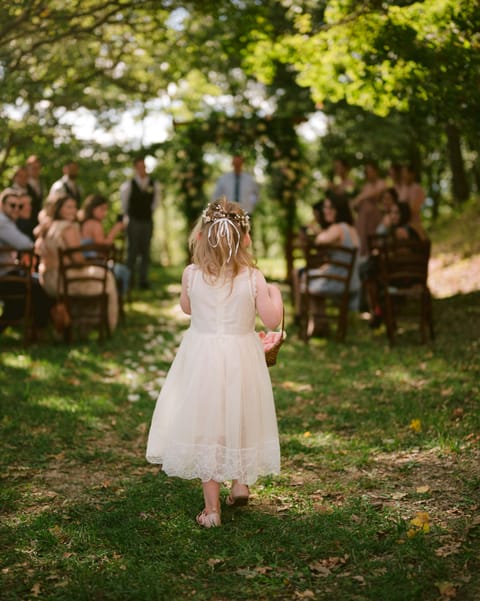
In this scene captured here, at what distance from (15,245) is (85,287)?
3.42 ft

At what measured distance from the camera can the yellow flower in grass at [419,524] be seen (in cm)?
433

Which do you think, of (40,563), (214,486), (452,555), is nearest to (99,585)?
(40,563)

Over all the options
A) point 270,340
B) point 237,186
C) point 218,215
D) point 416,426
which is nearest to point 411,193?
point 237,186

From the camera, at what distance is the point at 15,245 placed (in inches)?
393

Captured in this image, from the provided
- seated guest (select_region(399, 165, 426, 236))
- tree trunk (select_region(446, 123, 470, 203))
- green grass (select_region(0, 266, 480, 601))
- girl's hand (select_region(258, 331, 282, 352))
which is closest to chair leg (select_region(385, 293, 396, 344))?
green grass (select_region(0, 266, 480, 601))

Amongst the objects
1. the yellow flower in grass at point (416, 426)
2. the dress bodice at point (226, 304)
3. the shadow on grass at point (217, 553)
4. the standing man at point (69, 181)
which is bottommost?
the shadow on grass at point (217, 553)

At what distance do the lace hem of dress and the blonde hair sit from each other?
0.99 metres

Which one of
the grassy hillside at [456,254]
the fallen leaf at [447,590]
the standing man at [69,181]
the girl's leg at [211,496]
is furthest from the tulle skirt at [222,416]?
the grassy hillside at [456,254]

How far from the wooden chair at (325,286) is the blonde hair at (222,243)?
5.64 metres

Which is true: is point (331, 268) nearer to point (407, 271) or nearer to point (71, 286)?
point (407, 271)

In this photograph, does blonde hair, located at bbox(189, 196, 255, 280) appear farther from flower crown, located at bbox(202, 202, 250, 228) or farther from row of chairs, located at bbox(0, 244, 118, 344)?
row of chairs, located at bbox(0, 244, 118, 344)

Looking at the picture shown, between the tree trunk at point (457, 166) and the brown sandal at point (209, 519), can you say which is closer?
the brown sandal at point (209, 519)

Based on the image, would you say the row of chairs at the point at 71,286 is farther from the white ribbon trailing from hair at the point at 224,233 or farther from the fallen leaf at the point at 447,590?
the fallen leaf at the point at 447,590

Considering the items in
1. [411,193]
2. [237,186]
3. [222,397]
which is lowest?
[222,397]
